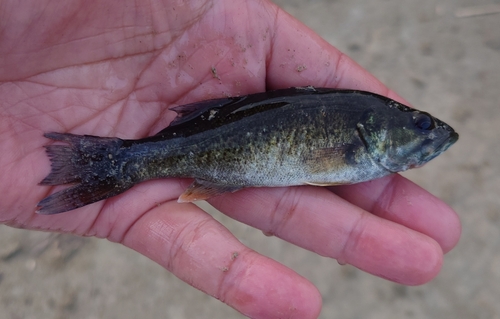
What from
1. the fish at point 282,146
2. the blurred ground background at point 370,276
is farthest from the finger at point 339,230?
the blurred ground background at point 370,276

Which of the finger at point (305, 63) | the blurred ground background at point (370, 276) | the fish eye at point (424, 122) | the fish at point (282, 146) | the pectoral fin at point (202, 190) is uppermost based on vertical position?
the finger at point (305, 63)

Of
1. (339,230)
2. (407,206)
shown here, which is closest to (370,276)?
(407,206)

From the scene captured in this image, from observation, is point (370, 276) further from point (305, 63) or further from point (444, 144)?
point (305, 63)

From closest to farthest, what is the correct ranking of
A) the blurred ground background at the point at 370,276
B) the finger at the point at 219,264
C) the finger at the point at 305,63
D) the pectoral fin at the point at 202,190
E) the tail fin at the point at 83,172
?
the finger at the point at 219,264 < the tail fin at the point at 83,172 < the pectoral fin at the point at 202,190 < the finger at the point at 305,63 < the blurred ground background at the point at 370,276

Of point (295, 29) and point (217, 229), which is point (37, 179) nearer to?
point (217, 229)

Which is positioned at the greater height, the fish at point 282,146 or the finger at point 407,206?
the fish at point 282,146

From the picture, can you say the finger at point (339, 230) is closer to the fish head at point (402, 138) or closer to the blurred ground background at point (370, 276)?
the fish head at point (402, 138)
